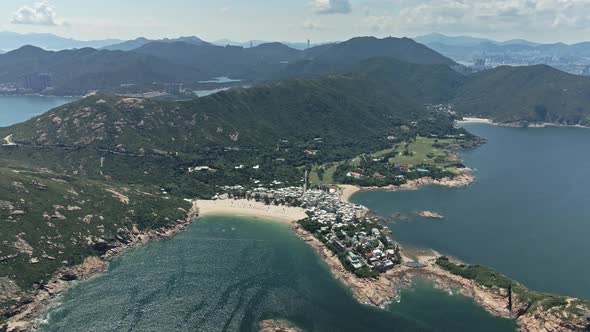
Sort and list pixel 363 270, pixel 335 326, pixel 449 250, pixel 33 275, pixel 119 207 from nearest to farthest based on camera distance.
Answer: pixel 335 326 → pixel 33 275 → pixel 363 270 → pixel 449 250 → pixel 119 207

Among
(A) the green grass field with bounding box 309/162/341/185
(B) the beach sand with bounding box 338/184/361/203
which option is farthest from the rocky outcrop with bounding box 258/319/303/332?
(A) the green grass field with bounding box 309/162/341/185

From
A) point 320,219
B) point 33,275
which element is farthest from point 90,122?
point 320,219

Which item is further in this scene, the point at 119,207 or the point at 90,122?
the point at 90,122

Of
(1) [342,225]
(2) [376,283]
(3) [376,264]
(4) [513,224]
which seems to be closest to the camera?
(2) [376,283]

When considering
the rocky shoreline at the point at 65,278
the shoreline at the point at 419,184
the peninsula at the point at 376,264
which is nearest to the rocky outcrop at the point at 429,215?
the peninsula at the point at 376,264

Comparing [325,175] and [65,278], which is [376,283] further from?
[325,175]

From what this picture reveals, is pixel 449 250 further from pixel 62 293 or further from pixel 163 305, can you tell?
pixel 62 293

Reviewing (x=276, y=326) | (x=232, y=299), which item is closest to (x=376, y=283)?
(x=276, y=326)
